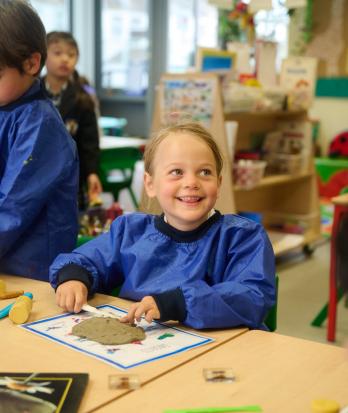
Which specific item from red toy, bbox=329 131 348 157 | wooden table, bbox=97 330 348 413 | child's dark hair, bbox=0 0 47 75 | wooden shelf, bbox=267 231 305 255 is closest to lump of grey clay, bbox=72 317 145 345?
wooden table, bbox=97 330 348 413

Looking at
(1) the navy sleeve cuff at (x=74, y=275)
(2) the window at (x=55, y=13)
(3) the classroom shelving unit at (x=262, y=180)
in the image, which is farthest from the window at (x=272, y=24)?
(1) the navy sleeve cuff at (x=74, y=275)

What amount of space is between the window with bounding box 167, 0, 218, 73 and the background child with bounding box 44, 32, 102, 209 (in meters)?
5.83

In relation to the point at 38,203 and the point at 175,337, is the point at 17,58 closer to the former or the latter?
the point at 38,203

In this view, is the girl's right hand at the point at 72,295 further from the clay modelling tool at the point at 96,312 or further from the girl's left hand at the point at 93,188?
the girl's left hand at the point at 93,188

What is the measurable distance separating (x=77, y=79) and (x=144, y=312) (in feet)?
7.55

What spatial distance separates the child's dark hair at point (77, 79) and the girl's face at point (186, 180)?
6.28 feet

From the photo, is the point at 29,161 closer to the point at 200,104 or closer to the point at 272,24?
the point at 200,104

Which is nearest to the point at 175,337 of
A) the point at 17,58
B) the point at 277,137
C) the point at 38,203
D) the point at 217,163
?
the point at 217,163

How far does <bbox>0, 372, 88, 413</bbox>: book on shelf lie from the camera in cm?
87

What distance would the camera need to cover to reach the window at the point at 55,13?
826cm

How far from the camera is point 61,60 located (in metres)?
3.11

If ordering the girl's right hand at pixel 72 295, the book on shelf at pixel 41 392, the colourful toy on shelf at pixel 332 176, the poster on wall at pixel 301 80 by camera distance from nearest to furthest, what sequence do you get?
the book on shelf at pixel 41 392
the girl's right hand at pixel 72 295
the poster on wall at pixel 301 80
the colourful toy on shelf at pixel 332 176

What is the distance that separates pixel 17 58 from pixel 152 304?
29.4 inches

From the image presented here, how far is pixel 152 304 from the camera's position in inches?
48.0
